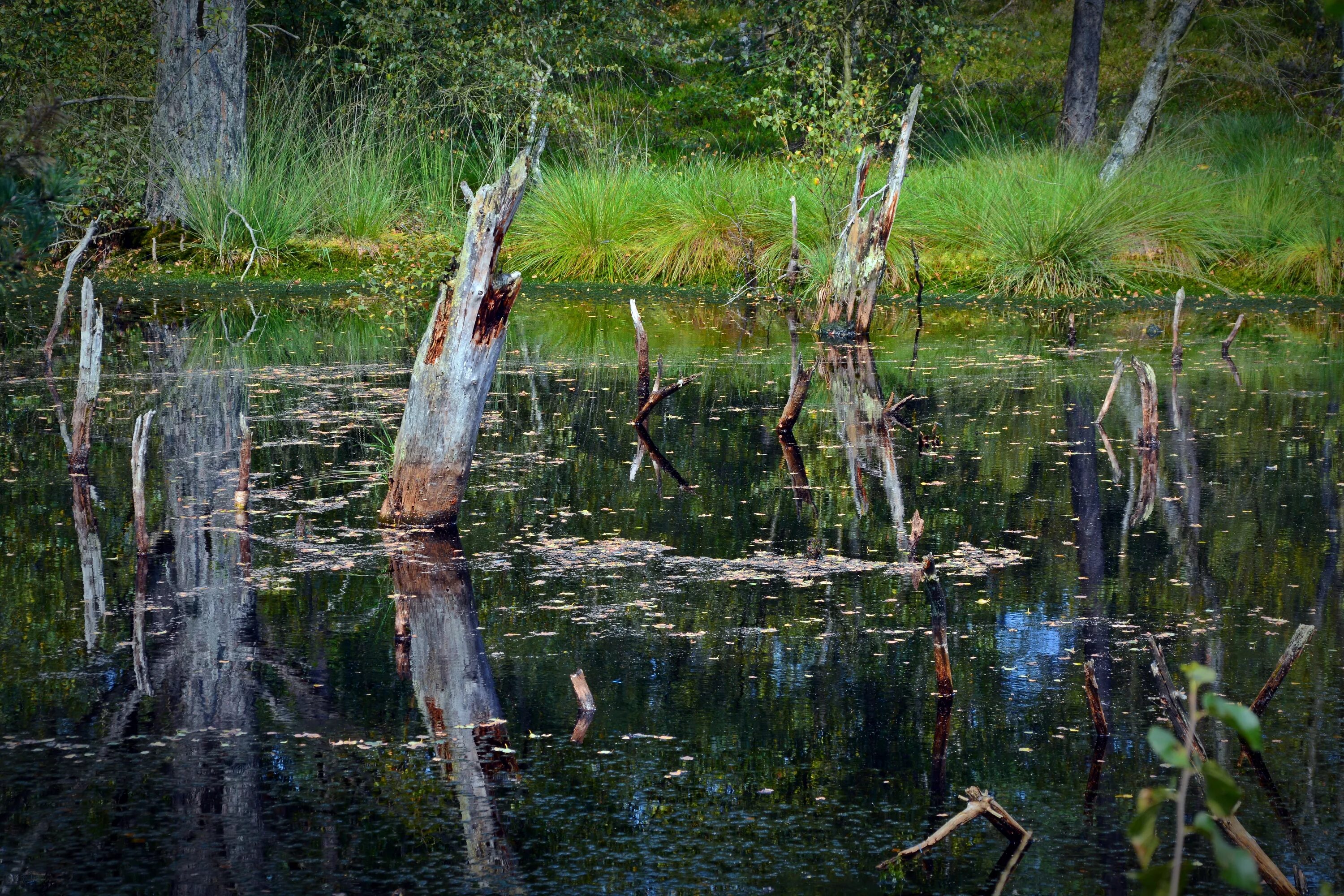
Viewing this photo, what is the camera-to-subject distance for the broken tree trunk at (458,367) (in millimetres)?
6621

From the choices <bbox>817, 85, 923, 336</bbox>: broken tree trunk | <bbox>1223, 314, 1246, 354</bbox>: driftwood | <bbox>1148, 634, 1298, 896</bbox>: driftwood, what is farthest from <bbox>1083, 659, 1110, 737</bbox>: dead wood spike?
<bbox>817, 85, 923, 336</bbox>: broken tree trunk

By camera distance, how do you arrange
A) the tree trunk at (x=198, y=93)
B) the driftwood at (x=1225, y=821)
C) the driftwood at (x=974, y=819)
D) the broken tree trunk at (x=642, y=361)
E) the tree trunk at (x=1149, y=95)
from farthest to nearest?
the tree trunk at (x=1149, y=95) < the tree trunk at (x=198, y=93) < the broken tree trunk at (x=642, y=361) < the driftwood at (x=974, y=819) < the driftwood at (x=1225, y=821)

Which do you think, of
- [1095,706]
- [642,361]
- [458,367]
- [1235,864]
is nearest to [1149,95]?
[642,361]

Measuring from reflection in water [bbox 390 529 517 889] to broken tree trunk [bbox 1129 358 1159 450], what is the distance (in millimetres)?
3943

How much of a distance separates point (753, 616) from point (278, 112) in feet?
54.7

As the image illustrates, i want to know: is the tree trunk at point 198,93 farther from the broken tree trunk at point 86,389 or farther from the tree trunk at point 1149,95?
the broken tree trunk at point 86,389

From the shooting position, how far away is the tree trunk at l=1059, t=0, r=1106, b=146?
20.0 metres

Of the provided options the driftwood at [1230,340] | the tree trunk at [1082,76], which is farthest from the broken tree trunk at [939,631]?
the tree trunk at [1082,76]

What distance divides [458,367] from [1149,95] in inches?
581

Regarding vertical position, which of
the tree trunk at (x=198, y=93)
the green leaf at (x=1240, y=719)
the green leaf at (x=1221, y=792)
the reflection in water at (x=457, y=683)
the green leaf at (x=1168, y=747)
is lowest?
the reflection in water at (x=457, y=683)

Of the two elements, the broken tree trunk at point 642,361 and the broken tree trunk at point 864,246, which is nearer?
the broken tree trunk at point 642,361

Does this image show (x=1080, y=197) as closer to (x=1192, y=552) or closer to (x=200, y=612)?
(x=1192, y=552)

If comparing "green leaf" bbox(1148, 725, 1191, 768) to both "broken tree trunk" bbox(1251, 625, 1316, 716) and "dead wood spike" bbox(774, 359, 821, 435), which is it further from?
"dead wood spike" bbox(774, 359, 821, 435)

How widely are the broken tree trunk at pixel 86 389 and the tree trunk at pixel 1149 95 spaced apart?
13.4 metres
